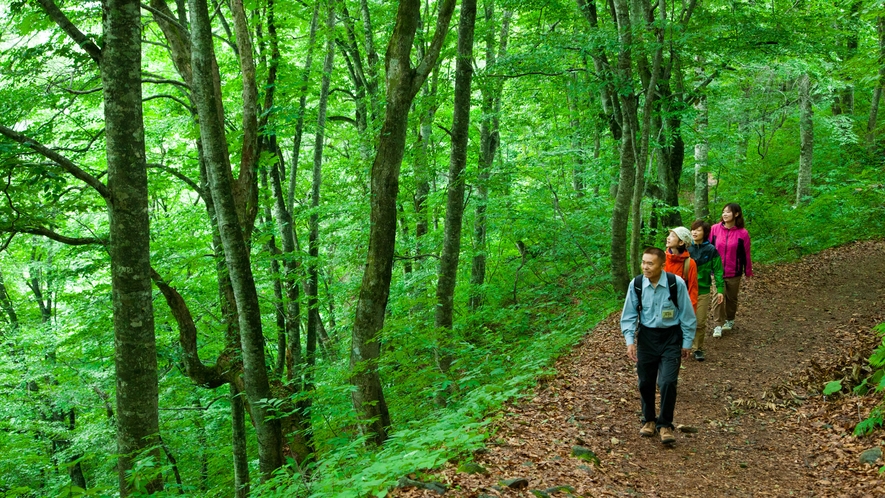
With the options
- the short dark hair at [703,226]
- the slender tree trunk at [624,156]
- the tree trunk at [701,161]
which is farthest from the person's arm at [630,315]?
the tree trunk at [701,161]

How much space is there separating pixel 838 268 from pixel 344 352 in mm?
10736

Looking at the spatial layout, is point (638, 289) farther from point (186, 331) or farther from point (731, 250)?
point (186, 331)

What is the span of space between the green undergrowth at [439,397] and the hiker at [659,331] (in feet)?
4.42

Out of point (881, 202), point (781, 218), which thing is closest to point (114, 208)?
point (781, 218)

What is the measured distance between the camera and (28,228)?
601 cm

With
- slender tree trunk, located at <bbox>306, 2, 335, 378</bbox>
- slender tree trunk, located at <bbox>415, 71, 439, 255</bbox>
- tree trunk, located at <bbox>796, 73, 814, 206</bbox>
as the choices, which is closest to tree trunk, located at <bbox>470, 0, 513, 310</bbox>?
slender tree trunk, located at <bbox>415, 71, 439, 255</bbox>

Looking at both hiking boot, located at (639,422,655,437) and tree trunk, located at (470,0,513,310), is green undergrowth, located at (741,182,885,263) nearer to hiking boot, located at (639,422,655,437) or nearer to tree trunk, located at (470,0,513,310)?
tree trunk, located at (470,0,513,310)

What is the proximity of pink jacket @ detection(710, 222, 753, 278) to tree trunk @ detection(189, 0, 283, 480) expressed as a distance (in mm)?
6692

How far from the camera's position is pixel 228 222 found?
641 centimetres

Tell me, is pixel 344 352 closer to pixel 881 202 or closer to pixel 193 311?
pixel 193 311

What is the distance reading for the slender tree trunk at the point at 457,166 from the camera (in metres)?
8.20

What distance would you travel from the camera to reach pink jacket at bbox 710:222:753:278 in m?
8.48

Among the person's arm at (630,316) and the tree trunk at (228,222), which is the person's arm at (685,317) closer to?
the person's arm at (630,316)

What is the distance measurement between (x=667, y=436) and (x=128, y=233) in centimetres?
523
